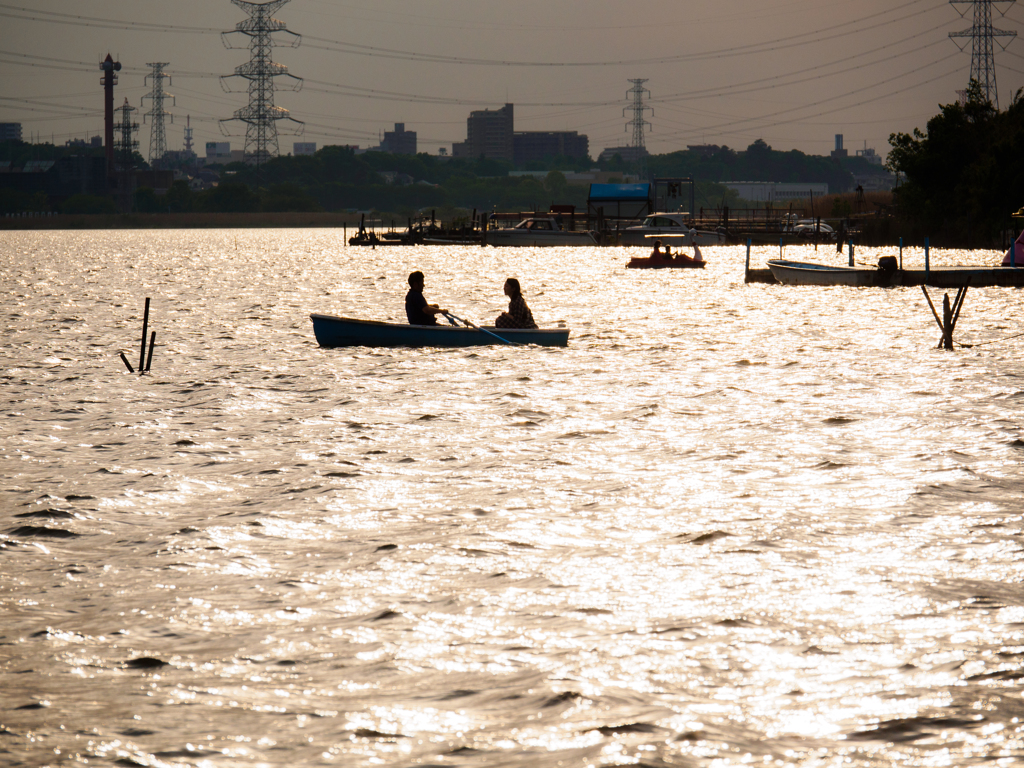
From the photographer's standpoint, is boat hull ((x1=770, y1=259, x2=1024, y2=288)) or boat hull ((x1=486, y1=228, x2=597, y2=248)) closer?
boat hull ((x1=770, y1=259, x2=1024, y2=288))

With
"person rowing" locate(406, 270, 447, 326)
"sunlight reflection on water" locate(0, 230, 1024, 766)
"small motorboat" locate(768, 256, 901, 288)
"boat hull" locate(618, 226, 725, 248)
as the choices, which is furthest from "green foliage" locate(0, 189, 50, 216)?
"sunlight reflection on water" locate(0, 230, 1024, 766)

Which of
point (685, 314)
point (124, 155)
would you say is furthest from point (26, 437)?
point (124, 155)

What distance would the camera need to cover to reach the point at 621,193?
92.8m

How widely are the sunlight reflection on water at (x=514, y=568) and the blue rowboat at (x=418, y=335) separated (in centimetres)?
262

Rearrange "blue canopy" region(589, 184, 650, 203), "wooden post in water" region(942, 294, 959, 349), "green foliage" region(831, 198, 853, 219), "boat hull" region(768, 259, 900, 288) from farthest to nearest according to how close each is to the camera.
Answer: "green foliage" region(831, 198, 853, 219) → "blue canopy" region(589, 184, 650, 203) → "boat hull" region(768, 259, 900, 288) → "wooden post in water" region(942, 294, 959, 349)

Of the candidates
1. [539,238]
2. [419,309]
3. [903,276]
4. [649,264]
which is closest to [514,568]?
[419,309]

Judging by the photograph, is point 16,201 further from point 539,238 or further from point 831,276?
point 831,276

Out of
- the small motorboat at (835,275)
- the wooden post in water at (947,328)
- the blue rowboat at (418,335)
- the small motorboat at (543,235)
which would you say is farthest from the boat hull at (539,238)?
the wooden post in water at (947,328)

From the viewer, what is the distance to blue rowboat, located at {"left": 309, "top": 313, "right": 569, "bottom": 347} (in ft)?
69.4

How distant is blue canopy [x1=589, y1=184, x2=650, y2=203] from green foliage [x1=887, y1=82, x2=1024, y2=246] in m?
30.1

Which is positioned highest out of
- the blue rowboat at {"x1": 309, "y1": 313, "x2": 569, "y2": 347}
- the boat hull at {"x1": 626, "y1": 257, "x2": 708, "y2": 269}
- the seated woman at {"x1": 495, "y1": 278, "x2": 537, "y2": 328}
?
the boat hull at {"x1": 626, "y1": 257, "x2": 708, "y2": 269}

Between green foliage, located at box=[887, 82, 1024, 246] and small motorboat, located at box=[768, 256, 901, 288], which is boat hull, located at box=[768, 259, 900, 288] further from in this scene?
green foliage, located at box=[887, 82, 1024, 246]

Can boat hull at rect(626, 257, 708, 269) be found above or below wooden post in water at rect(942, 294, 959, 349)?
above

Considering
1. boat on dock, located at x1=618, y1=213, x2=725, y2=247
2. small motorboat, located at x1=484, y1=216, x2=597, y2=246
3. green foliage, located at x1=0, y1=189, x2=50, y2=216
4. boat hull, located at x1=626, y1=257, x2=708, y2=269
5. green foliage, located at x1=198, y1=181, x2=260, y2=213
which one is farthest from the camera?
green foliage, located at x1=0, y1=189, x2=50, y2=216
